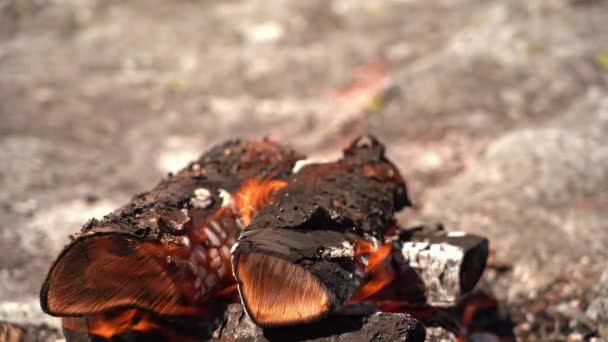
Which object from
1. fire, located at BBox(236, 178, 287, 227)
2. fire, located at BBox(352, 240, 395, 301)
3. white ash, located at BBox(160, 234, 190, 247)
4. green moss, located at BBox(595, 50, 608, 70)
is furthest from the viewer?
green moss, located at BBox(595, 50, 608, 70)

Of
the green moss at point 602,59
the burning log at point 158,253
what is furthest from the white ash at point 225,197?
the green moss at point 602,59

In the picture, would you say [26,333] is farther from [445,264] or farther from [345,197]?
[445,264]

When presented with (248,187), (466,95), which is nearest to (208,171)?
(248,187)

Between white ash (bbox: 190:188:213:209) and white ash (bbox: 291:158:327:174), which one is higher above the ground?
white ash (bbox: 190:188:213:209)

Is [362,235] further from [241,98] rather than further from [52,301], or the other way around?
[241,98]

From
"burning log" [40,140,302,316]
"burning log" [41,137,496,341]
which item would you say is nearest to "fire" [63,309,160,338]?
"burning log" [41,137,496,341]

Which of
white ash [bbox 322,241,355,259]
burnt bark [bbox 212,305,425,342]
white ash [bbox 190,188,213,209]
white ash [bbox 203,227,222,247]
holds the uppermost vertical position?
white ash [bbox 190,188,213,209]

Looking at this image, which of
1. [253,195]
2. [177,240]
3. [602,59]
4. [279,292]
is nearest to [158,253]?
[177,240]

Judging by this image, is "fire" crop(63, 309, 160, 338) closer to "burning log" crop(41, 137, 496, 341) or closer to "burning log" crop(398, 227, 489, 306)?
"burning log" crop(41, 137, 496, 341)
